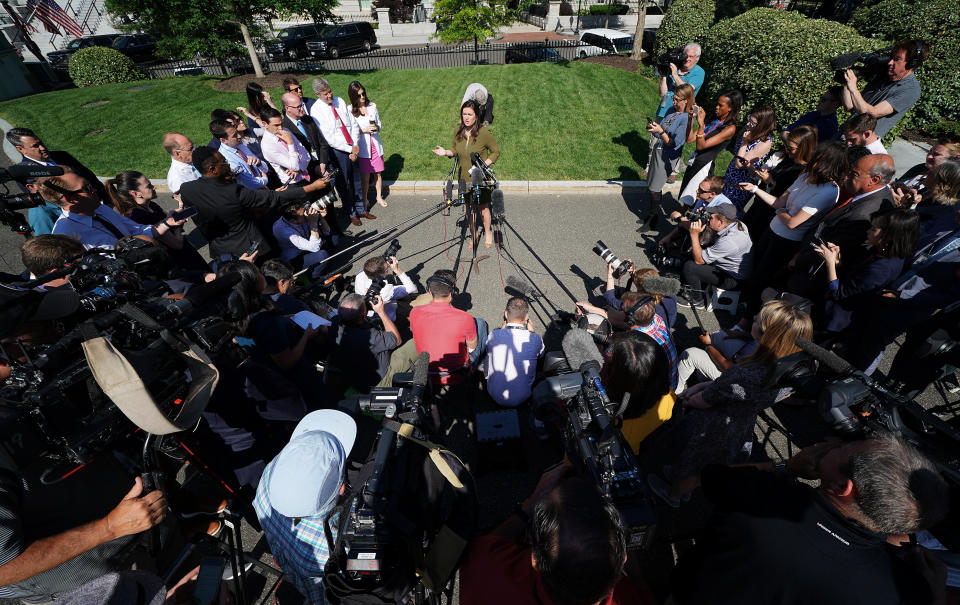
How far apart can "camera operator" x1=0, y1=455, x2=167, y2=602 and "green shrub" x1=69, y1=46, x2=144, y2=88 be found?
71.4 feet

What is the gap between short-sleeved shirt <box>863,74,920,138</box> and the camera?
512cm

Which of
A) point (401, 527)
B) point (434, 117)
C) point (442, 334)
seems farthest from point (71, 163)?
point (434, 117)

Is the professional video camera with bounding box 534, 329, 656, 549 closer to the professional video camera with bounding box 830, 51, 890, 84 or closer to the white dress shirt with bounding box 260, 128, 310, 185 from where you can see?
the white dress shirt with bounding box 260, 128, 310, 185

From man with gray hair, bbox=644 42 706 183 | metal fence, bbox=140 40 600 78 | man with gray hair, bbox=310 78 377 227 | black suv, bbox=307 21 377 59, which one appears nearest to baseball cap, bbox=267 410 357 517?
man with gray hair, bbox=310 78 377 227

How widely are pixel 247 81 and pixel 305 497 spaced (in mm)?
16903

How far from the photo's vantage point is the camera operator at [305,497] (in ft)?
6.16

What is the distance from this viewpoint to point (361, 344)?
3.56m

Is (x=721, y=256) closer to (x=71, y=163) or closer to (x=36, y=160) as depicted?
(x=36, y=160)

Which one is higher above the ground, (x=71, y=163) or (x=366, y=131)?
(x=366, y=131)

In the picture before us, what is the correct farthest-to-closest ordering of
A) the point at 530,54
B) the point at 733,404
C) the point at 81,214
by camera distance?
the point at 530,54 → the point at 81,214 → the point at 733,404

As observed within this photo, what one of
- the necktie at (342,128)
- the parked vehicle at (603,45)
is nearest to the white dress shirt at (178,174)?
the necktie at (342,128)

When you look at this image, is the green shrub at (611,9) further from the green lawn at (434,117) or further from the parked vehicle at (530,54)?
the green lawn at (434,117)

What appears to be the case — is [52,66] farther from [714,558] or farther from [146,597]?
[714,558]

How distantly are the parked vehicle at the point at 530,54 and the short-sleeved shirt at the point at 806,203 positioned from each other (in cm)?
1404
